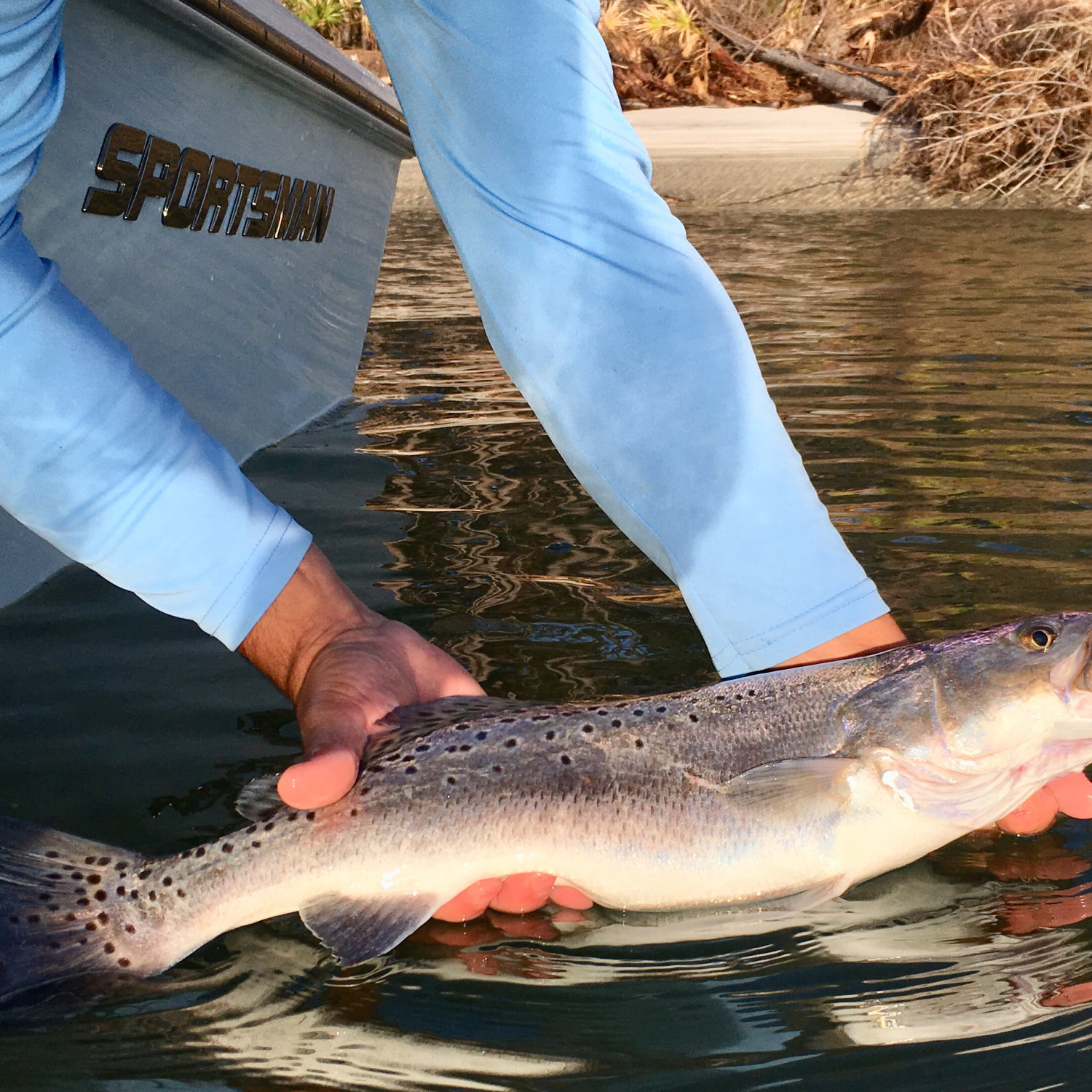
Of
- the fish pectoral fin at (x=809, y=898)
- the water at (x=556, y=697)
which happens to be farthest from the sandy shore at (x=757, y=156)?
the fish pectoral fin at (x=809, y=898)

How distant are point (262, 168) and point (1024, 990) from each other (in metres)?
3.68

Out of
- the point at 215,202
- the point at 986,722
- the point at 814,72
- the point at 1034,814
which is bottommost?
the point at 1034,814

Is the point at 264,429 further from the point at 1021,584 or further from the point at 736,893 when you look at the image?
the point at 736,893

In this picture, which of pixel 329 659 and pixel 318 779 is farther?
Result: pixel 329 659

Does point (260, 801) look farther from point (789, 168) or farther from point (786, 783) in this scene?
point (789, 168)

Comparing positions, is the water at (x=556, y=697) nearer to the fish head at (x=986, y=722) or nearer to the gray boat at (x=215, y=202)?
the fish head at (x=986, y=722)

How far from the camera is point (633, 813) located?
7.57 ft

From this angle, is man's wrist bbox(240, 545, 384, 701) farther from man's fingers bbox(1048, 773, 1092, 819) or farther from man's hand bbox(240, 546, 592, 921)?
man's fingers bbox(1048, 773, 1092, 819)

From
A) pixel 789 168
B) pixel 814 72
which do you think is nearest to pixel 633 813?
pixel 789 168

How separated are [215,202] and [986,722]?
2.90 meters

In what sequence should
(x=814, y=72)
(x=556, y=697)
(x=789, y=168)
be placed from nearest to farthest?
1. (x=556, y=697)
2. (x=789, y=168)
3. (x=814, y=72)

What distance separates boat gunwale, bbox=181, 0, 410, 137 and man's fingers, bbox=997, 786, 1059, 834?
2807mm

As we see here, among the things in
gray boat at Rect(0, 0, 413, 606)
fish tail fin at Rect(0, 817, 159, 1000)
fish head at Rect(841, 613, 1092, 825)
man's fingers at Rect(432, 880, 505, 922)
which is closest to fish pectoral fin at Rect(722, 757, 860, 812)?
fish head at Rect(841, 613, 1092, 825)

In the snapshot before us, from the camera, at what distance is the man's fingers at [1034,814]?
2.49m
